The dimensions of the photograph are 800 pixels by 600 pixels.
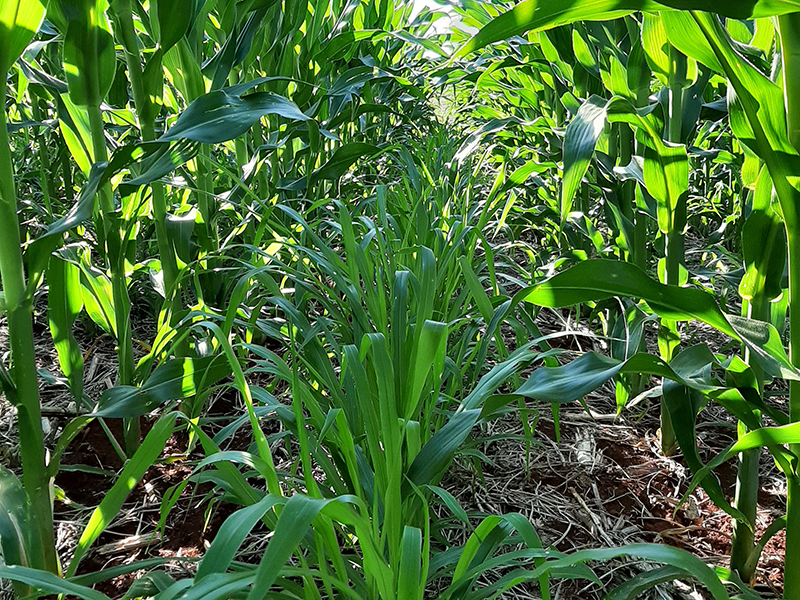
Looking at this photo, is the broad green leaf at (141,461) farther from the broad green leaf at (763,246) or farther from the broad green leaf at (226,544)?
the broad green leaf at (763,246)

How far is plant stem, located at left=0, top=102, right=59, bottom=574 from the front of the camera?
0.62 m

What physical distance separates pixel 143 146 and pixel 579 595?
71 centimetres

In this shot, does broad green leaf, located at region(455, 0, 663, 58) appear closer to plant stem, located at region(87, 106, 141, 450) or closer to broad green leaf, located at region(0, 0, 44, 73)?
broad green leaf, located at region(0, 0, 44, 73)

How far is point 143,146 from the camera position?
0.68m

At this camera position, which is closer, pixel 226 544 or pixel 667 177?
pixel 226 544

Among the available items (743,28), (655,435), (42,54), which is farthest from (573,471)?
(42,54)

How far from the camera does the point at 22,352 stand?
2.10 ft

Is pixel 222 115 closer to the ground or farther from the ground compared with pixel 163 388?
farther from the ground

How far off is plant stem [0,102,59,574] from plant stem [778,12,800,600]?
2.33 ft

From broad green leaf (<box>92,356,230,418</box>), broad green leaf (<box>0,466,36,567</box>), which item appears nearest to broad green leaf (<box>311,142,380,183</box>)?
broad green leaf (<box>92,356,230,418</box>)

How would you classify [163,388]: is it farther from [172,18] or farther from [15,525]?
[172,18]

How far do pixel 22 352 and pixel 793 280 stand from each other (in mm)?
740

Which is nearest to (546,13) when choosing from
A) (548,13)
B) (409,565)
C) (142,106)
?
(548,13)

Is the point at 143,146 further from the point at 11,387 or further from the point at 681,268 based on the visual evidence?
the point at 681,268
